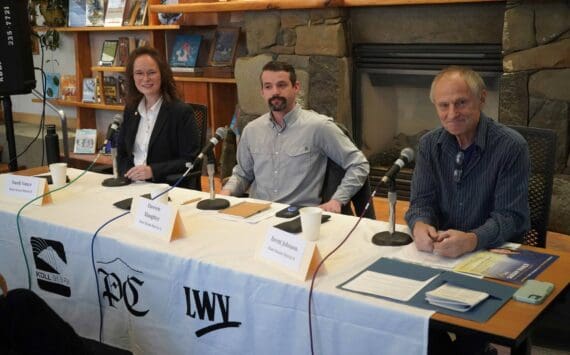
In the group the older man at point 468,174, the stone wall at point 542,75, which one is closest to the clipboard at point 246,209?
the older man at point 468,174

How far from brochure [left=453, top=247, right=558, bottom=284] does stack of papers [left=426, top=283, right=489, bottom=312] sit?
0.45ft

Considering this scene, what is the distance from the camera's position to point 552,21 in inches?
132

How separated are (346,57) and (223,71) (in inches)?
39.1

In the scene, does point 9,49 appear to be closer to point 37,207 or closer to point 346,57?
point 37,207

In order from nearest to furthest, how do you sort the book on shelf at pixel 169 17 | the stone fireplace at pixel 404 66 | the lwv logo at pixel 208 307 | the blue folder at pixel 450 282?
1. the blue folder at pixel 450 282
2. the lwv logo at pixel 208 307
3. the stone fireplace at pixel 404 66
4. the book on shelf at pixel 169 17

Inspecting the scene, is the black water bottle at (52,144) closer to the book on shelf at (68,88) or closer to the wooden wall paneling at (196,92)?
the wooden wall paneling at (196,92)

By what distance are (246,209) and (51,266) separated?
692mm

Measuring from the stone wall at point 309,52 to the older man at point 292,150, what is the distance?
129 cm

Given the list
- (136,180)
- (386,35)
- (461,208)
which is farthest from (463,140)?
(386,35)

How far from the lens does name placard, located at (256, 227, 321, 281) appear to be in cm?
183

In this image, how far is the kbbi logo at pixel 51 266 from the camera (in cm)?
240

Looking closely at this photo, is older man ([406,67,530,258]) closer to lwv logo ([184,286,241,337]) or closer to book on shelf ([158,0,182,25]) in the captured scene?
lwv logo ([184,286,241,337])

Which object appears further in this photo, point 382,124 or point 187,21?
point 187,21

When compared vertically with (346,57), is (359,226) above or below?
below
